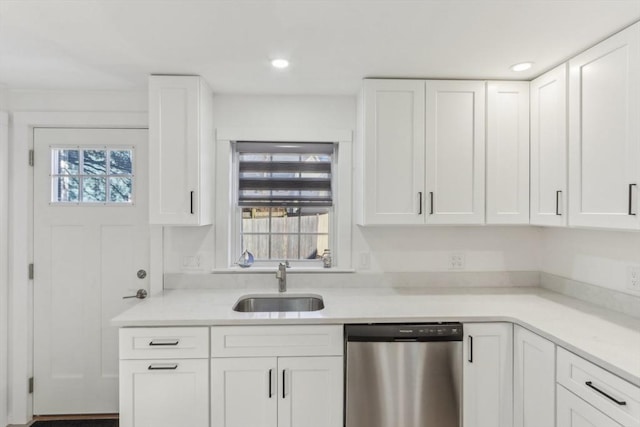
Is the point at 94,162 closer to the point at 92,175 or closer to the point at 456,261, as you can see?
the point at 92,175

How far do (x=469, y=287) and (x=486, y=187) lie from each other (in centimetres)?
76

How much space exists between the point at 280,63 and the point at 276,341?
1.54 m

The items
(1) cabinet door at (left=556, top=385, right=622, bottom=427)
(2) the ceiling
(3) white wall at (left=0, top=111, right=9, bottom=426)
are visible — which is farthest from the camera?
(3) white wall at (left=0, top=111, right=9, bottom=426)

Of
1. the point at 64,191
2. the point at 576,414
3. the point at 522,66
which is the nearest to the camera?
the point at 576,414

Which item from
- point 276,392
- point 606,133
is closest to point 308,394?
point 276,392

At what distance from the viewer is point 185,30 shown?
5.25 feet

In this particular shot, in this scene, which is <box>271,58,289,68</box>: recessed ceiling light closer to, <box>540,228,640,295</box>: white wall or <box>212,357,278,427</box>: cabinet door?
<box>212,357,278,427</box>: cabinet door

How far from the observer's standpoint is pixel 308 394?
1819mm

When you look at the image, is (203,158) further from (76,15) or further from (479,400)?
(479,400)

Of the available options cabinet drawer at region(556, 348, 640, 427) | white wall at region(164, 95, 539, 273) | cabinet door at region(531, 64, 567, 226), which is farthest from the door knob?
cabinet door at region(531, 64, 567, 226)

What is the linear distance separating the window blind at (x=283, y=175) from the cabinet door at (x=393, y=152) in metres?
0.48

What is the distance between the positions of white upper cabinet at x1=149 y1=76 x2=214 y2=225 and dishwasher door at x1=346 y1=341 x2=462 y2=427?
4.31 feet

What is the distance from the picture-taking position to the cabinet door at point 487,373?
6.04 ft

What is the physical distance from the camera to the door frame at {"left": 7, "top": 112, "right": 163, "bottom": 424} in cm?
236
